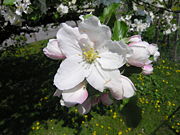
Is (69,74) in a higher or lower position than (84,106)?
higher

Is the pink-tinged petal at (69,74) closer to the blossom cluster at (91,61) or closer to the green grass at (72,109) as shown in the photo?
the blossom cluster at (91,61)

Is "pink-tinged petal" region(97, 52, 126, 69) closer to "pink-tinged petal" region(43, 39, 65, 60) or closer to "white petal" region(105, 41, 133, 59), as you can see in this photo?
"white petal" region(105, 41, 133, 59)

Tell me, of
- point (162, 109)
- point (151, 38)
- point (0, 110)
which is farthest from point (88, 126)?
point (151, 38)

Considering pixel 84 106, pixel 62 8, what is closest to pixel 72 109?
pixel 62 8

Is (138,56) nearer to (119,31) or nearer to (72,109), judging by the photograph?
(119,31)

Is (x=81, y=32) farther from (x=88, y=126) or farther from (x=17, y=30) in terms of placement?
(x=88, y=126)

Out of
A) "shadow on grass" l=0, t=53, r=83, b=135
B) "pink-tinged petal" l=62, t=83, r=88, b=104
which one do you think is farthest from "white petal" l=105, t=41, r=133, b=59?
"shadow on grass" l=0, t=53, r=83, b=135
